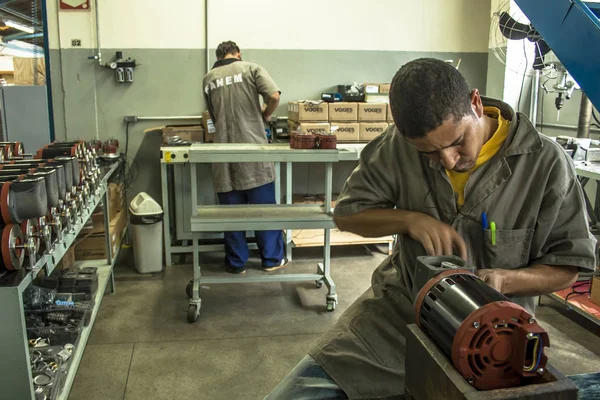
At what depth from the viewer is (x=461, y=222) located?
1.24 meters

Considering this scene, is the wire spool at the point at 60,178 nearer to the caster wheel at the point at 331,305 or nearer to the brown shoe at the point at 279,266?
the caster wheel at the point at 331,305

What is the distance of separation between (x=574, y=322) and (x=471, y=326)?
108 inches

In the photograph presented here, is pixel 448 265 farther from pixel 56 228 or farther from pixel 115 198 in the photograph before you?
pixel 115 198

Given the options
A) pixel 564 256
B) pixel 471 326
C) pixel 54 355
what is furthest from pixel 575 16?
pixel 54 355

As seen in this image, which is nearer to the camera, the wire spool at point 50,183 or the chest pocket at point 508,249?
the chest pocket at point 508,249

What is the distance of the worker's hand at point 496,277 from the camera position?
1.11 metres

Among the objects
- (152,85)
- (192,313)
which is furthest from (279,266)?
(152,85)

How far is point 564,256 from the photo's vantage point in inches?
46.6

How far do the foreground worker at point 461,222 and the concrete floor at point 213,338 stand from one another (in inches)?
50.0

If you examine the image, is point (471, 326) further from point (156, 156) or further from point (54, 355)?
point (156, 156)

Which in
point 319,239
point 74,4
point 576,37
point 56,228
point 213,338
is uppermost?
point 74,4

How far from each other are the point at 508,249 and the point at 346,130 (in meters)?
2.90

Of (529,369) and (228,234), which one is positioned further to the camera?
(228,234)

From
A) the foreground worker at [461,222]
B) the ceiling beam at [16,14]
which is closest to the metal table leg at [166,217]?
the ceiling beam at [16,14]
